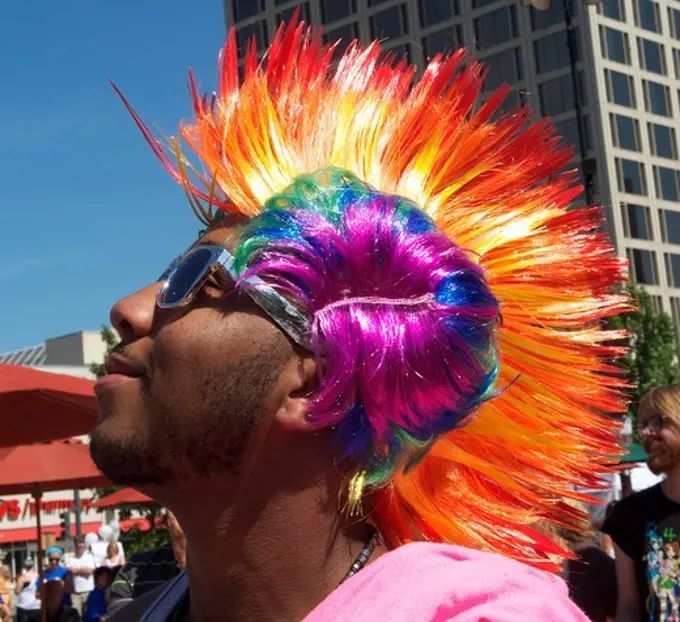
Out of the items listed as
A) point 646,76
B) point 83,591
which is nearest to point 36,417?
point 83,591

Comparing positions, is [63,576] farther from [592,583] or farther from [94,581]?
[592,583]

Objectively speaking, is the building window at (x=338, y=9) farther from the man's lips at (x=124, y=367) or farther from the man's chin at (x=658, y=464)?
the man's lips at (x=124, y=367)

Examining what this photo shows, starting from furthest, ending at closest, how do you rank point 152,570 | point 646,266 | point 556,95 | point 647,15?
point 647,15
point 646,266
point 556,95
point 152,570

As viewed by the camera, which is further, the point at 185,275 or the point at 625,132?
the point at 625,132

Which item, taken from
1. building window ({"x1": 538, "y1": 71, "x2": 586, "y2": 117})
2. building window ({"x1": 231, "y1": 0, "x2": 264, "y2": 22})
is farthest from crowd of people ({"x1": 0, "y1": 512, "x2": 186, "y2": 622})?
building window ({"x1": 231, "y1": 0, "x2": 264, "y2": 22})

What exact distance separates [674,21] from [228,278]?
2621 inches

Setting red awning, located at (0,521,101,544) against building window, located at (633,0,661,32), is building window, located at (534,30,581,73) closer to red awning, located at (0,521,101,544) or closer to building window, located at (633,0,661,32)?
building window, located at (633,0,661,32)

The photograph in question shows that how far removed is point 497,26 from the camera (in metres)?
58.3

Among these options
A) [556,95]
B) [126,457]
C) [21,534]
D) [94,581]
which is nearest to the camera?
[126,457]

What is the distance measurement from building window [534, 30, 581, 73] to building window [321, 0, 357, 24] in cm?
1096

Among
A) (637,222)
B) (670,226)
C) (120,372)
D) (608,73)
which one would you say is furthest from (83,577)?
(670,226)

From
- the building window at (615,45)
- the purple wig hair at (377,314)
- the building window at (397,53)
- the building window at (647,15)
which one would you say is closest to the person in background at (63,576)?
the building window at (397,53)

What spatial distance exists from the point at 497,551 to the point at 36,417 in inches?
191

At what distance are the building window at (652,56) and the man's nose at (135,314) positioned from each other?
63000mm
